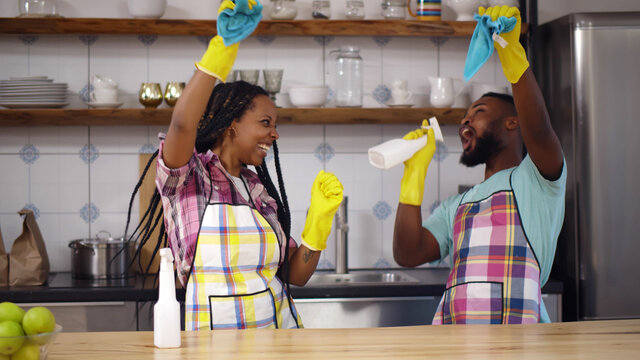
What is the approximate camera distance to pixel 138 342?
4.41ft

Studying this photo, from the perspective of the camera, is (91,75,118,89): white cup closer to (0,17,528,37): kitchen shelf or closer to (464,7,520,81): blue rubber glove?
(0,17,528,37): kitchen shelf

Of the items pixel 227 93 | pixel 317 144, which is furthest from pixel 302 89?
pixel 227 93

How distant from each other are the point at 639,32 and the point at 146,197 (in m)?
2.00

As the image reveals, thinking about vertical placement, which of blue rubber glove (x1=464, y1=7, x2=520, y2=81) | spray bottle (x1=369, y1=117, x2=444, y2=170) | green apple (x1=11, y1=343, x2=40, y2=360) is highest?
blue rubber glove (x1=464, y1=7, x2=520, y2=81)

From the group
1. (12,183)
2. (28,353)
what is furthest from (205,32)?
(28,353)

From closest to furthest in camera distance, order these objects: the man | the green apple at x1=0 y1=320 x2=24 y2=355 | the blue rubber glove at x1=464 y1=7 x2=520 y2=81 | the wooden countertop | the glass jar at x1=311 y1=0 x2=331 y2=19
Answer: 1. the green apple at x1=0 y1=320 x2=24 y2=355
2. the wooden countertop
3. the blue rubber glove at x1=464 y1=7 x2=520 y2=81
4. the man
5. the glass jar at x1=311 y1=0 x2=331 y2=19

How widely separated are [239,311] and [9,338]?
70cm

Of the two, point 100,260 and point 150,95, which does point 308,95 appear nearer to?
point 150,95

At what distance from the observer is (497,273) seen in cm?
183

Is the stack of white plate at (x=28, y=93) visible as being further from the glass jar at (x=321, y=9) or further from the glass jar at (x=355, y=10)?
the glass jar at (x=355, y=10)

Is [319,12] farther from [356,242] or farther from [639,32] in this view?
[639,32]

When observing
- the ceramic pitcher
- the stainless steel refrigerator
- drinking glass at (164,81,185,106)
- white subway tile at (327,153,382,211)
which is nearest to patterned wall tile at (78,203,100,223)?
drinking glass at (164,81,185,106)

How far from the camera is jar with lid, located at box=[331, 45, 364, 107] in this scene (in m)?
2.91

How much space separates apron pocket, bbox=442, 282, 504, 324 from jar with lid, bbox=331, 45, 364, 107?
1222 mm
